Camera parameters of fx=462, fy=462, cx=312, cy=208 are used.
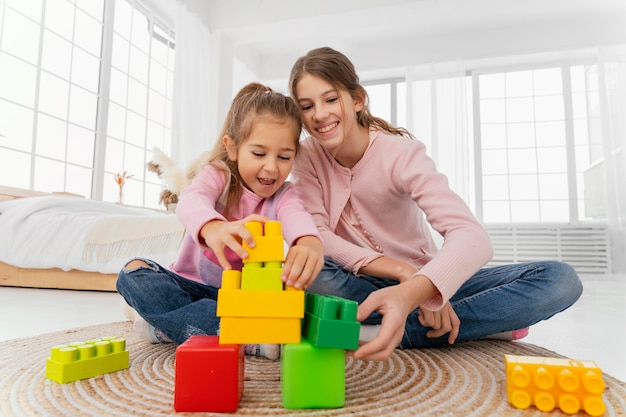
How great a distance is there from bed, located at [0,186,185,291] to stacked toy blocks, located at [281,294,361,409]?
138 cm

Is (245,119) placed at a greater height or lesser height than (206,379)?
greater

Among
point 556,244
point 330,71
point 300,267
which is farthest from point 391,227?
point 556,244

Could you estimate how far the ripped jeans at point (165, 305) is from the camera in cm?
85

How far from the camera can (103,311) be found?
144 cm

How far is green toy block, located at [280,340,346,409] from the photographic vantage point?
0.57 meters

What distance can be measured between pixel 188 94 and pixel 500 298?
3.15 meters

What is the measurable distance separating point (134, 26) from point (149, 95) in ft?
1.71

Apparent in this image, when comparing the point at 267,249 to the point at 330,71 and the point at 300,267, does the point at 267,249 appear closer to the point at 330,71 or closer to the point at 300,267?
the point at 300,267

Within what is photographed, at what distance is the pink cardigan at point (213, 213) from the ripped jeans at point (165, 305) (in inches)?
3.5

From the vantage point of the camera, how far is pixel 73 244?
1919 mm

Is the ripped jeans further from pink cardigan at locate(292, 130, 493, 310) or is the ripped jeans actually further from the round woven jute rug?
pink cardigan at locate(292, 130, 493, 310)

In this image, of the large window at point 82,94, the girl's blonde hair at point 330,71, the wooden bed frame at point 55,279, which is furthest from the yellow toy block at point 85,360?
the large window at point 82,94

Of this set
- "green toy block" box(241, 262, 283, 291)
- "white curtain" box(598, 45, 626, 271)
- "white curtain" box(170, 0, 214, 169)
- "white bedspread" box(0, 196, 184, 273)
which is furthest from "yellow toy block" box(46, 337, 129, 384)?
"white curtain" box(598, 45, 626, 271)

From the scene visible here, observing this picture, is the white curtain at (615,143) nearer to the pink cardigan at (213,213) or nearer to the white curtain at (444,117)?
the white curtain at (444,117)
